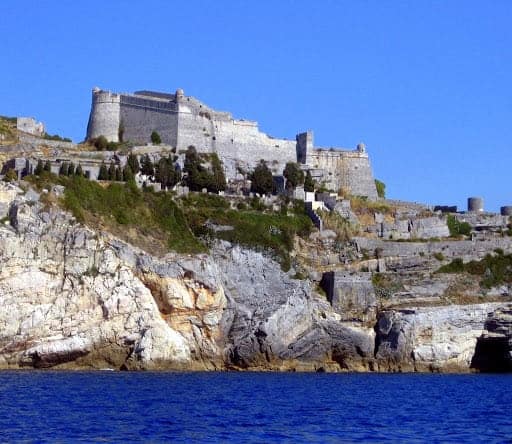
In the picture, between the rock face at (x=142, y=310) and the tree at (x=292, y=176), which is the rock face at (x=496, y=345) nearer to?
the rock face at (x=142, y=310)

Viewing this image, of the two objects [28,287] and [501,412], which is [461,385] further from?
[28,287]

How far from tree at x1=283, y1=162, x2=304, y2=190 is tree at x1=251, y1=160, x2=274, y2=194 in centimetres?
121

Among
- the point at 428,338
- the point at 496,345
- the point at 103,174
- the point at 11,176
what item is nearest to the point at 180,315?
the point at 11,176

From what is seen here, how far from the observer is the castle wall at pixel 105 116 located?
8431 cm

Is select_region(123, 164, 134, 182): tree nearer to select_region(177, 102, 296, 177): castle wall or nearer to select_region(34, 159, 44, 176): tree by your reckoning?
select_region(34, 159, 44, 176): tree

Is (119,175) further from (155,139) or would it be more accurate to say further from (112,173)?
(155,139)

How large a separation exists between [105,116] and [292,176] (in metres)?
13.4

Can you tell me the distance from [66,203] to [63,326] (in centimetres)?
838

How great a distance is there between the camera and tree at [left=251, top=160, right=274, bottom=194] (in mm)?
80875

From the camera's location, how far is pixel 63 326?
5969 cm

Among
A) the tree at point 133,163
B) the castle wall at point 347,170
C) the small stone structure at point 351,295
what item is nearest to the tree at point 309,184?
the castle wall at point 347,170

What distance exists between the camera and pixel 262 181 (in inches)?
3184

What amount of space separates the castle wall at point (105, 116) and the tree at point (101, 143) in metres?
1.15

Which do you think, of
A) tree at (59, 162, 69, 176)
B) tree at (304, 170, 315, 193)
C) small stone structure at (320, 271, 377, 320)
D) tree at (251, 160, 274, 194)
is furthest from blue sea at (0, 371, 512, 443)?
tree at (304, 170, 315, 193)
